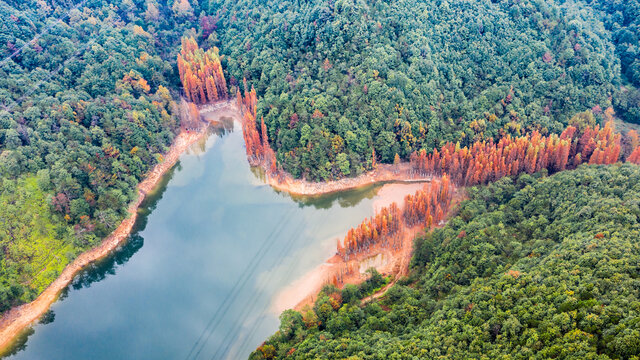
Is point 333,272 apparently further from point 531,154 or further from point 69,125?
point 69,125

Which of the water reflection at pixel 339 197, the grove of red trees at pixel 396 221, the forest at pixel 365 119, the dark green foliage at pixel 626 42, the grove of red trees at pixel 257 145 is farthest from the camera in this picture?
the dark green foliage at pixel 626 42

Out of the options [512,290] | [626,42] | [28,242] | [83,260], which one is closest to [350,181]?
[512,290]

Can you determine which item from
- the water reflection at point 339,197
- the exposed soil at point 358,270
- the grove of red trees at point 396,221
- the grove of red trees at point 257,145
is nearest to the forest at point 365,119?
the grove of red trees at point 257,145

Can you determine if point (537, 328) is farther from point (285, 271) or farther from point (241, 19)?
point (241, 19)

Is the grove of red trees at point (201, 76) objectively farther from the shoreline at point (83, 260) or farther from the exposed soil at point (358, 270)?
the exposed soil at point (358, 270)

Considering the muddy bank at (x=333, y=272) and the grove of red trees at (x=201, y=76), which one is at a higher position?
the grove of red trees at (x=201, y=76)

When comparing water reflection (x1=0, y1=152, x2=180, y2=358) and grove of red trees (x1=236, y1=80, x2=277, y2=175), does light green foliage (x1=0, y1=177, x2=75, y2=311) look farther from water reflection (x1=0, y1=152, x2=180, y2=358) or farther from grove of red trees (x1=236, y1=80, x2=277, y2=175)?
grove of red trees (x1=236, y1=80, x2=277, y2=175)

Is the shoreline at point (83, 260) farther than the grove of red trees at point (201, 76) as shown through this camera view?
No

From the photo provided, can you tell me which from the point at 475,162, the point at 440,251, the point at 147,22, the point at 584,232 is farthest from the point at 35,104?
the point at 584,232
